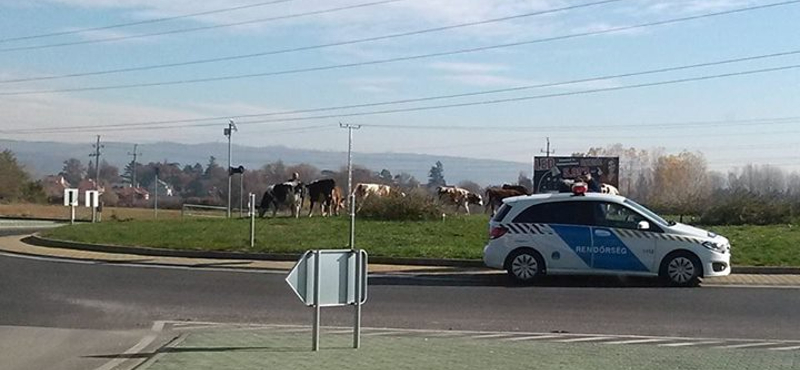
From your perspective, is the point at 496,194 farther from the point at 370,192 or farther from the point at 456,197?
the point at 370,192

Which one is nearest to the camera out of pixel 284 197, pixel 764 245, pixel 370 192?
pixel 764 245

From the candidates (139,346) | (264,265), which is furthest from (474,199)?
(139,346)

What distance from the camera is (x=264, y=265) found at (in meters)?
23.8

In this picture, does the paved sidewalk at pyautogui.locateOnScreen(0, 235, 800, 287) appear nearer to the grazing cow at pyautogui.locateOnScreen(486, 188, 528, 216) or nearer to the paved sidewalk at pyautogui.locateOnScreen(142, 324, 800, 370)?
the paved sidewalk at pyautogui.locateOnScreen(142, 324, 800, 370)

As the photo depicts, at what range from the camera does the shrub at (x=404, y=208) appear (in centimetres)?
3525

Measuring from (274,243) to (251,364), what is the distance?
1631 centimetres

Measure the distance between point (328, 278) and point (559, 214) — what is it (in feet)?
30.8

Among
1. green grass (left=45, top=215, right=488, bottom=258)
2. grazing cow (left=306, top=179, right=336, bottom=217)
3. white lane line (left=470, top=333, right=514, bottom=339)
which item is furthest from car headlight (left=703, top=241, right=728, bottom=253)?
grazing cow (left=306, top=179, right=336, bottom=217)

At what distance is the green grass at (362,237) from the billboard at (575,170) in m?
5.37

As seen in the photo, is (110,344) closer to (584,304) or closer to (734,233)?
(584,304)

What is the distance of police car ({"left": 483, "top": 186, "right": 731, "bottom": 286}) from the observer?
19500 mm

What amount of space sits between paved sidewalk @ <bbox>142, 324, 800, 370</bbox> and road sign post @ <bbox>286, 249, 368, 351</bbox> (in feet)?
1.89

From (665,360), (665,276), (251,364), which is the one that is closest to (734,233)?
(665,276)

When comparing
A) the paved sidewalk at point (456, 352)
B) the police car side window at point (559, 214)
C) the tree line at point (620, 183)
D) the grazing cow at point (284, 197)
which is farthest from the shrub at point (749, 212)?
the paved sidewalk at point (456, 352)
